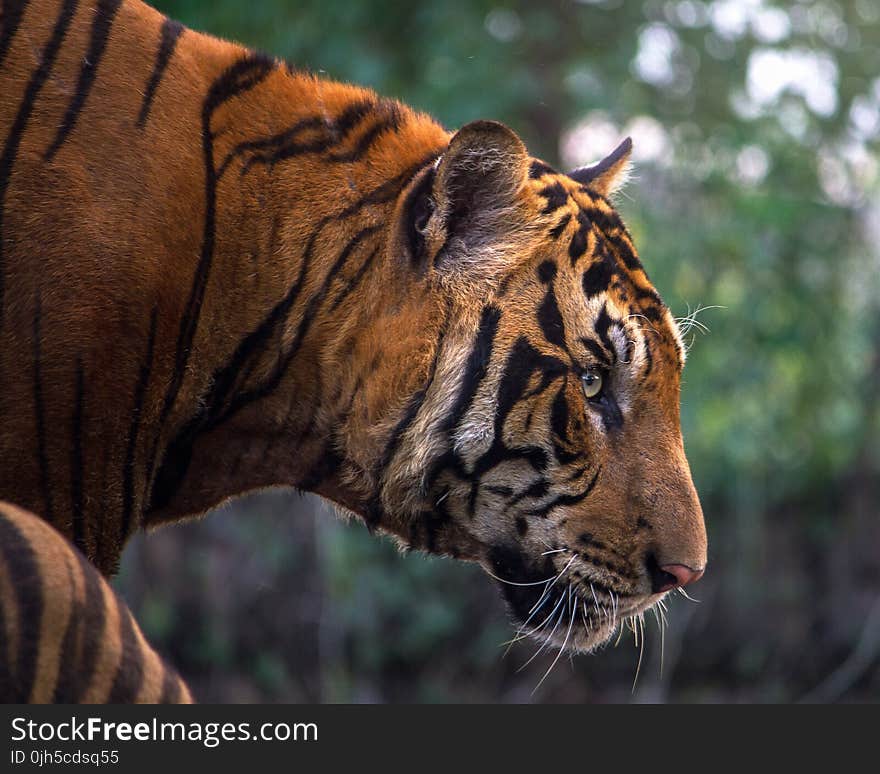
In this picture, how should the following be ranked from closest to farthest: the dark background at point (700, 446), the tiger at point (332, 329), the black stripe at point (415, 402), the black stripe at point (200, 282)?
the tiger at point (332, 329) < the black stripe at point (200, 282) < the black stripe at point (415, 402) < the dark background at point (700, 446)

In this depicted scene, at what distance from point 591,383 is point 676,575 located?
60 cm

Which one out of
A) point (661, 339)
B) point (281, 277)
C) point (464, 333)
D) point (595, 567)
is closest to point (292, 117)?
point (281, 277)

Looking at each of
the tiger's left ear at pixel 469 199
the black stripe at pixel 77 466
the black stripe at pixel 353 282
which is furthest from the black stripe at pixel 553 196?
the black stripe at pixel 77 466

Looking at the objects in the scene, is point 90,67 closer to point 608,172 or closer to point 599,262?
point 599,262

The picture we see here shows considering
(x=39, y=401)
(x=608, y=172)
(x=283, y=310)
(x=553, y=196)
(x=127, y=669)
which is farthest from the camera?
(x=608, y=172)

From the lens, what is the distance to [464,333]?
316cm

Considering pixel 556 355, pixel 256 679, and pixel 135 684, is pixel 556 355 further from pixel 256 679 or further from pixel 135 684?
pixel 256 679

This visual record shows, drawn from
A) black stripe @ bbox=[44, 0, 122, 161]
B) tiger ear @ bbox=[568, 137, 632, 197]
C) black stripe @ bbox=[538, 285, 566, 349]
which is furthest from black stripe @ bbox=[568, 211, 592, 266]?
black stripe @ bbox=[44, 0, 122, 161]

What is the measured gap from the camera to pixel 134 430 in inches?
118

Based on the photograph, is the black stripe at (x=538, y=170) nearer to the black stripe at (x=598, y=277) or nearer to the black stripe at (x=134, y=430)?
the black stripe at (x=598, y=277)

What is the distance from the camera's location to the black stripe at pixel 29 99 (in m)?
2.81

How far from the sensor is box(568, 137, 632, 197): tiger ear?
383 centimetres

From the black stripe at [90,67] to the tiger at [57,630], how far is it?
45.7 inches

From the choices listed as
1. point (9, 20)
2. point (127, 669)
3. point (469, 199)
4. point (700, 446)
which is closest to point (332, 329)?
point (469, 199)
